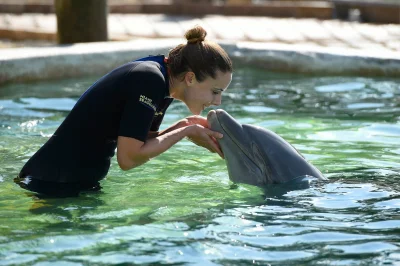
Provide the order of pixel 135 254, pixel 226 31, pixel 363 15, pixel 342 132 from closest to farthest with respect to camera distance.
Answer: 1. pixel 135 254
2. pixel 342 132
3. pixel 226 31
4. pixel 363 15

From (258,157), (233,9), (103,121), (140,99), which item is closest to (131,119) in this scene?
(140,99)

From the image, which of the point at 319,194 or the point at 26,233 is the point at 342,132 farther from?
the point at 26,233

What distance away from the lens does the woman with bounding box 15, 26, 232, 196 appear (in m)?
4.68

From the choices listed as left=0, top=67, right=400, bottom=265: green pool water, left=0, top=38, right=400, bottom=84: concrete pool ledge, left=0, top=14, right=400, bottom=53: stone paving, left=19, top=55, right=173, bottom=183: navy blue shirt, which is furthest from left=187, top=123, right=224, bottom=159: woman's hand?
left=0, top=14, right=400, bottom=53: stone paving

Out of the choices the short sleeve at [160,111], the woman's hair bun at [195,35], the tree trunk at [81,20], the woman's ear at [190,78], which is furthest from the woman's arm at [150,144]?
the tree trunk at [81,20]

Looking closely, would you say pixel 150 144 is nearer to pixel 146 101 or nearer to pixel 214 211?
pixel 146 101

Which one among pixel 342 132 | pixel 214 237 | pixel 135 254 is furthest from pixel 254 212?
pixel 342 132

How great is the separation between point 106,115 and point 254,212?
3.36ft

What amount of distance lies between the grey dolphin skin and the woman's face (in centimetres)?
30

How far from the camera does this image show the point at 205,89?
4828 mm

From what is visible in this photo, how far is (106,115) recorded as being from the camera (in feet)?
16.0

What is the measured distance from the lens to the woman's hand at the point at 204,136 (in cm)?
490

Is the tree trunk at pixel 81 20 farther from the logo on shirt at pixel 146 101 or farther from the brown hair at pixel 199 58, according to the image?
the logo on shirt at pixel 146 101

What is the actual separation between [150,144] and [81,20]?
19.3 feet
